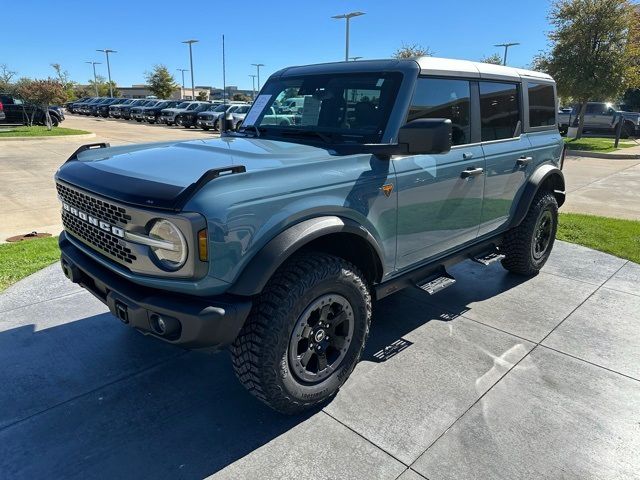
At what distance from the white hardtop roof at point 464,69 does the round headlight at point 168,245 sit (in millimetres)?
2031

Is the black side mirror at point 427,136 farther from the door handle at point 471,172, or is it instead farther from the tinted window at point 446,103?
the door handle at point 471,172

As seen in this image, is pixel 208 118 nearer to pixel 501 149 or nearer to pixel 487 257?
pixel 487 257

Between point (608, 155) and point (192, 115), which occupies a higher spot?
point (192, 115)

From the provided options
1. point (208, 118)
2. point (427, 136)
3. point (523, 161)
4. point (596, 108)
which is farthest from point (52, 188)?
point (596, 108)

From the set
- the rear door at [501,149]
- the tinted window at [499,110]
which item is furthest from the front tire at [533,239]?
the tinted window at [499,110]

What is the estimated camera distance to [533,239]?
4.69 metres

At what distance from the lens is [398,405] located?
9.27 feet

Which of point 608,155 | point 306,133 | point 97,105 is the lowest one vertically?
point 608,155

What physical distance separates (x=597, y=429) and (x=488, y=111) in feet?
8.03

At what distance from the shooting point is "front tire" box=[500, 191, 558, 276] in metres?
4.59

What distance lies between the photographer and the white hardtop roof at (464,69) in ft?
10.8

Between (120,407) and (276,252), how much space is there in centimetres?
141

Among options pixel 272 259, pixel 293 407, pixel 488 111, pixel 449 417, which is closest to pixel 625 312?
pixel 488 111

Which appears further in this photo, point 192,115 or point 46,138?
point 192,115
